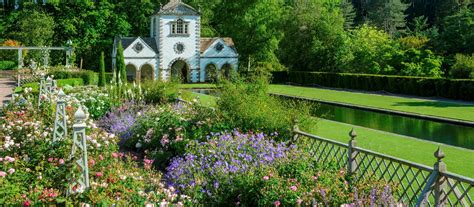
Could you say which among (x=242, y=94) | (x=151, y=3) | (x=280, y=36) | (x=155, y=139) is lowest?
(x=155, y=139)

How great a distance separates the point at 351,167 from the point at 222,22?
149ft

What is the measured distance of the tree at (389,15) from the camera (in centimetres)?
6190

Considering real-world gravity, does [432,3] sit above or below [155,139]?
above

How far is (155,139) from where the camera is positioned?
34.2ft

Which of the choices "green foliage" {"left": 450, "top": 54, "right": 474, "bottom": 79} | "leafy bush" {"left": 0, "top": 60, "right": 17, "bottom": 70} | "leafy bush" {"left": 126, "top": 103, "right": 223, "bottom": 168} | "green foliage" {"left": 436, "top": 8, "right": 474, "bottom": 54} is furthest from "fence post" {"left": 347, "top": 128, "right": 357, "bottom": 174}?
"leafy bush" {"left": 0, "top": 60, "right": 17, "bottom": 70}

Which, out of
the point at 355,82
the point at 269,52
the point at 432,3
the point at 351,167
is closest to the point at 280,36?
the point at 269,52

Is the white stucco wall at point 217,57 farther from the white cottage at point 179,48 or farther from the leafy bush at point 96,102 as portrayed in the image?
the leafy bush at point 96,102

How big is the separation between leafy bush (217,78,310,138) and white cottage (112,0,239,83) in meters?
34.5

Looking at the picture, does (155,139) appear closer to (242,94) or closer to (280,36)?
(242,94)

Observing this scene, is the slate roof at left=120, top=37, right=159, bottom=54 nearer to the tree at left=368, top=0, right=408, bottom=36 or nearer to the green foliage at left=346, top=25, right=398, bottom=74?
the green foliage at left=346, top=25, right=398, bottom=74

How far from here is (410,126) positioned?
59.8ft

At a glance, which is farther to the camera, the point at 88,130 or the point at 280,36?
the point at 280,36

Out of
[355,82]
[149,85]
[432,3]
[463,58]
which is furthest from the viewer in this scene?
[432,3]

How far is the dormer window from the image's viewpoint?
46.0 m
